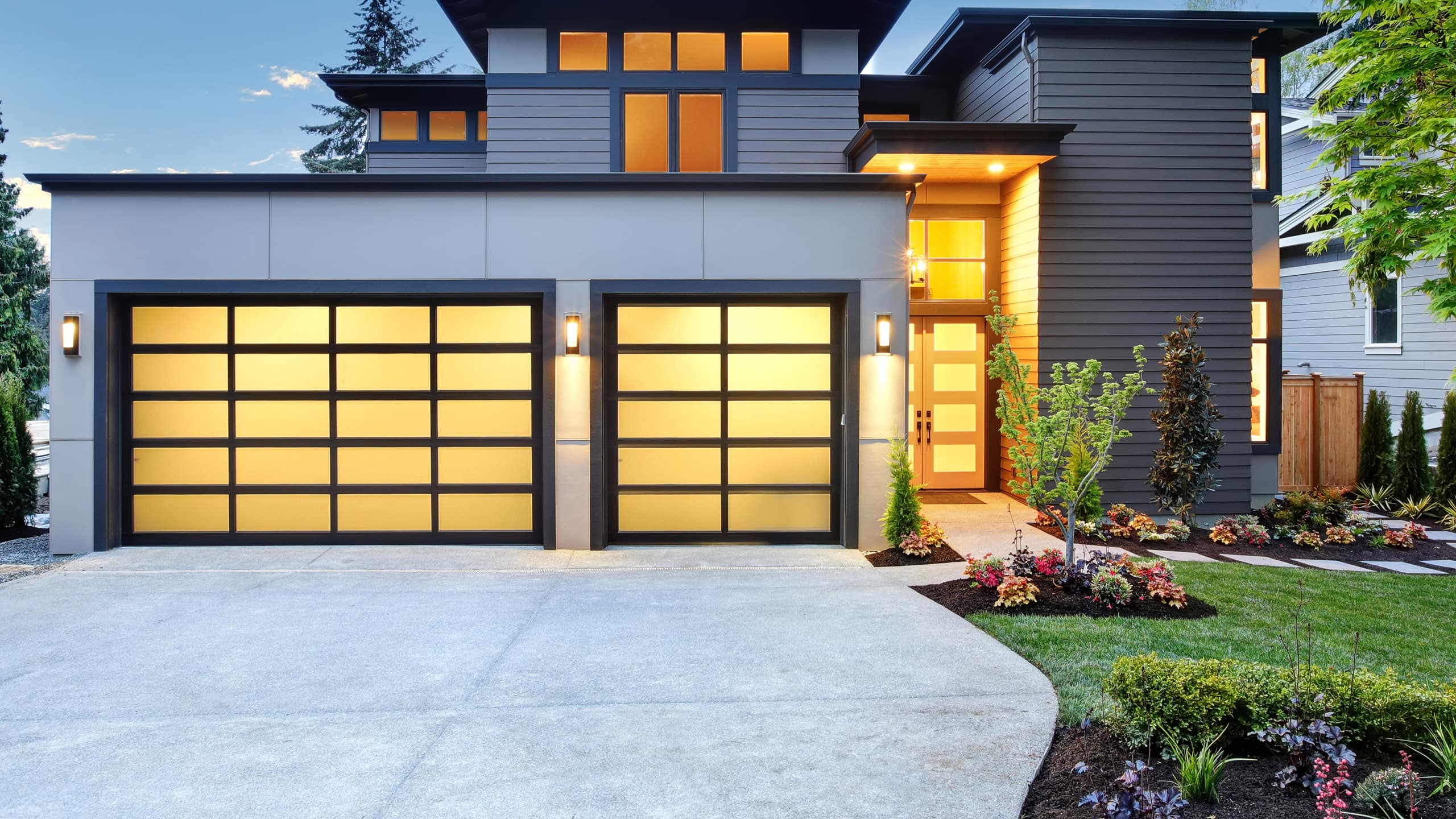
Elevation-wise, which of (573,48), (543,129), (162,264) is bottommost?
(162,264)

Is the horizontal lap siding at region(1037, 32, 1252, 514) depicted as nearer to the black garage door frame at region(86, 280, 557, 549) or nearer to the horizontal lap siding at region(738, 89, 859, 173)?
the horizontal lap siding at region(738, 89, 859, 173)

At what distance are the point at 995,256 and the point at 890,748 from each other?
9.62 m

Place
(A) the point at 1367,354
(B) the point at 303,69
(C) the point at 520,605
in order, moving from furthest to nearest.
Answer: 1. (B) the point at 303,69
2. (A) the point at 1367,354
3. (C) the point at 520,605

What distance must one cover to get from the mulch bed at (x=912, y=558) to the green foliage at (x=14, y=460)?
972cm

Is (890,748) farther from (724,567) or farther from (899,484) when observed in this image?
(899,484)

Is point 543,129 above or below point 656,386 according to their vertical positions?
above

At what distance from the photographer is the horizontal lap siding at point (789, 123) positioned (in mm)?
12172

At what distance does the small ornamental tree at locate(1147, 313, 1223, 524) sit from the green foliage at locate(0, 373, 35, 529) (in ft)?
43.3

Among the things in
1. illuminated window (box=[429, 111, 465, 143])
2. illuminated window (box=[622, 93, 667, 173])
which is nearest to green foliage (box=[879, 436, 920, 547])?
illuminated window (box=[622, 93, 667, 173])

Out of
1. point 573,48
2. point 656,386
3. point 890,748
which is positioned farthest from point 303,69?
point 890,748

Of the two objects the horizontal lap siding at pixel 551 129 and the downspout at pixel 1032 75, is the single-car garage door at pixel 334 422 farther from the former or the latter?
the downspout at pixel 1032 75

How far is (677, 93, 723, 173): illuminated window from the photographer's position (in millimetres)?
12141

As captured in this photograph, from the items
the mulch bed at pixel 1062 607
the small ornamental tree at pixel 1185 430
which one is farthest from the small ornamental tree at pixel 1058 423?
the small ornamental tree at pixel 1185 430

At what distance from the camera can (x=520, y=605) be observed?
6.87 meters
